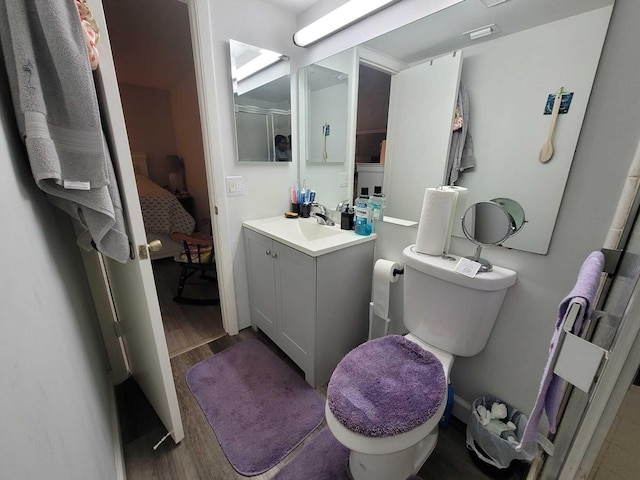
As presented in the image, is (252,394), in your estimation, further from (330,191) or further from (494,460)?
(330,191)

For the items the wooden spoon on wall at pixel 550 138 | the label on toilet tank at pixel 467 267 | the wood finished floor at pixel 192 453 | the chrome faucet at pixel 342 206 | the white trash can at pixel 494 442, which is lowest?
the wood finished floor at pixel 192 453

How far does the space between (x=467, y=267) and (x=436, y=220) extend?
0.22 meters

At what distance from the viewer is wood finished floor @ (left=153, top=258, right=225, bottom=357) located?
1895 millimetres

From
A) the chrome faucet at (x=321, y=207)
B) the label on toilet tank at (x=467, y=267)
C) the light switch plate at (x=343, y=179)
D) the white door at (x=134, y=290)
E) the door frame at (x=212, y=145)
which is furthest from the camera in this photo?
the chrome faucet at (x=321, y=207)

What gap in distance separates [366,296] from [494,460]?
0.87 metres

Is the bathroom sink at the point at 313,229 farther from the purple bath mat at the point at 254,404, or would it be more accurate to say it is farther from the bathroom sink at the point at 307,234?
the purple bath mat at the point at 254,404

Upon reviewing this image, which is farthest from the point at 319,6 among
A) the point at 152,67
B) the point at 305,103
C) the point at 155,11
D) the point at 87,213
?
the point at 152,67

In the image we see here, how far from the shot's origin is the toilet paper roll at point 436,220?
3.53 feet

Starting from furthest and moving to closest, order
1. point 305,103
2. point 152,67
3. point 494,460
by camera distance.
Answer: point 152,67 < point 305,103 < point 494,460

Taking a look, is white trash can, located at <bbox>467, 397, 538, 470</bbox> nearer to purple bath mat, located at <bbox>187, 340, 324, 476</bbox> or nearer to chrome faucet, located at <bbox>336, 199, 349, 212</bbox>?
purple bath mat, located at <bbox>187, 340, 324, 476</bbox>

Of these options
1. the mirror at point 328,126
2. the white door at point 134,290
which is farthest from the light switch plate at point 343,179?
the white door at point 134,290

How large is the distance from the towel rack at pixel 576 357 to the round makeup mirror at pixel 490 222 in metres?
0.55

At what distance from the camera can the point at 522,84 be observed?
95 centimetres

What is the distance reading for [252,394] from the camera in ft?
4.80
